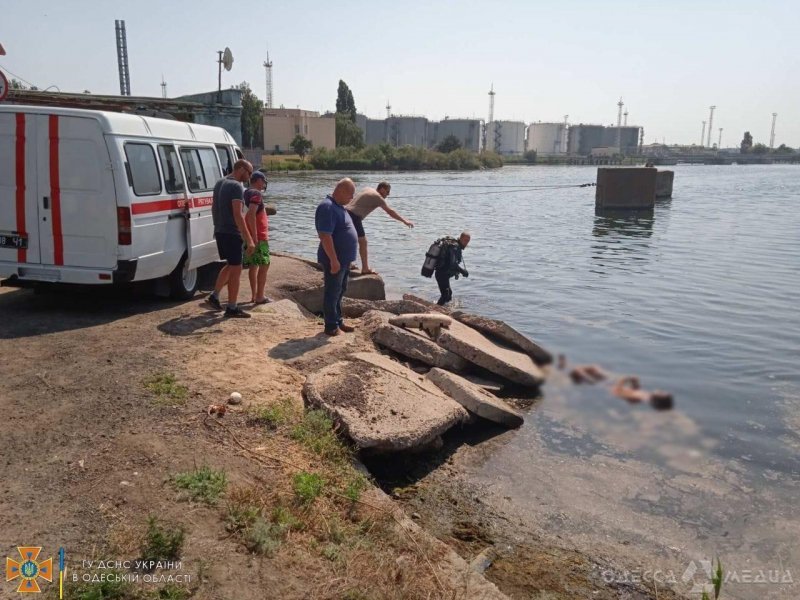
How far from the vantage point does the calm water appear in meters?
5.43

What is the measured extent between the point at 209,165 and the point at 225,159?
77 cm

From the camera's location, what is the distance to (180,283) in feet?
28.5

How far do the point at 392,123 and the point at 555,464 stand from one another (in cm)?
18419

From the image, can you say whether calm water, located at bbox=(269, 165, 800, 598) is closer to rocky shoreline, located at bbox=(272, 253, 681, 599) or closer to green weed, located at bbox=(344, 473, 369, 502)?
rocky shoreline, located at bbox=(272, 253, 681, 599)

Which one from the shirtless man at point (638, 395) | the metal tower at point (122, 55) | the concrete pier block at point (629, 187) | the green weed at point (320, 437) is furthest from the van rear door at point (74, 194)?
the metal tower at point (122, 55)

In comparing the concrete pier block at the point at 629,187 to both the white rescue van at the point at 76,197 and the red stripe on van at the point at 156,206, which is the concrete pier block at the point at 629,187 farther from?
the white rescue van at the point at 76,197

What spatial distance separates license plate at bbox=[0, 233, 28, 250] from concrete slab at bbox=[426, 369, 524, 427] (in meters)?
4.73

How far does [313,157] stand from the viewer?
86.8m

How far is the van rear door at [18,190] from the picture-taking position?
729cm

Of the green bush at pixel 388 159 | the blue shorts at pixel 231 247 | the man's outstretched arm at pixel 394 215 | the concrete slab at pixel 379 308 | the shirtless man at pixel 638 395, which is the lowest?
the shirtless man at pixel 638 395

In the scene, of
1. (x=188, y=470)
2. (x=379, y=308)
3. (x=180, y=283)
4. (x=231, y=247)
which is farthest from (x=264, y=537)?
(x=379, y=308)

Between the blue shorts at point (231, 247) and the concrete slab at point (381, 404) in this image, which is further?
the blue shorts at point (231, 247)

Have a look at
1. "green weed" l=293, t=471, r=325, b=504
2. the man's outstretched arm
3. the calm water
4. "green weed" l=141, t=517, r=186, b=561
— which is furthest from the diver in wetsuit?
"green weed" l=141, t=517, r=186, b=561

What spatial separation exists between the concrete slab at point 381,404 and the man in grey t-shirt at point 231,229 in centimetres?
226
